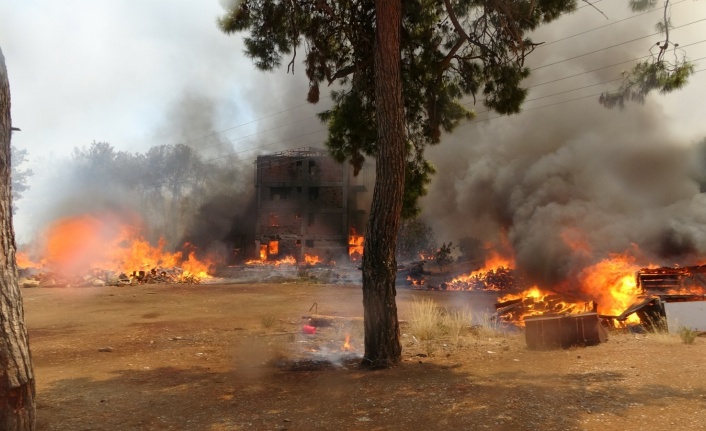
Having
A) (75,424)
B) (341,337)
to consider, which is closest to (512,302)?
(341,337)

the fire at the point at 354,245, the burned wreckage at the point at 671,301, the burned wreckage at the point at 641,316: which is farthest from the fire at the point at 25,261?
the burned wreckage at the point at 671,301

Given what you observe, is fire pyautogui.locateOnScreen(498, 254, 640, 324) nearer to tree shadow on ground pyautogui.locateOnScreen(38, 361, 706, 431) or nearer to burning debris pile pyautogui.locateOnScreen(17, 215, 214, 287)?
tree shadow on ground pyautogui.locateOnScreen(38, 361, 706, 431)

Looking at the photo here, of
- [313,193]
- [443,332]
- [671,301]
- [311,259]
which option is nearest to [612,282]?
[671,301]

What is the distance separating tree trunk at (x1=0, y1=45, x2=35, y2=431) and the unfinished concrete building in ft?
134

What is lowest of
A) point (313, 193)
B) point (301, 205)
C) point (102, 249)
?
point (102, 249)

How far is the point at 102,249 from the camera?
34.8 m

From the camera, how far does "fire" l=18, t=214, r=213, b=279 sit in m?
32.1

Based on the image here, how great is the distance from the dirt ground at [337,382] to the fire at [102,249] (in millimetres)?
22511

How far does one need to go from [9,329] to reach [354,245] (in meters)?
41.1

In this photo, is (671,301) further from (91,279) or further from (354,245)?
(354,245)

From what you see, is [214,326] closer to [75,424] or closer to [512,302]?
[75,424]

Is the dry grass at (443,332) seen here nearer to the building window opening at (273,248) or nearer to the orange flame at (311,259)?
the orange flame at (311,259)

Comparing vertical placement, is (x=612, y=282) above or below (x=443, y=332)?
above

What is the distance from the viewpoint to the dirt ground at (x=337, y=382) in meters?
4.98
